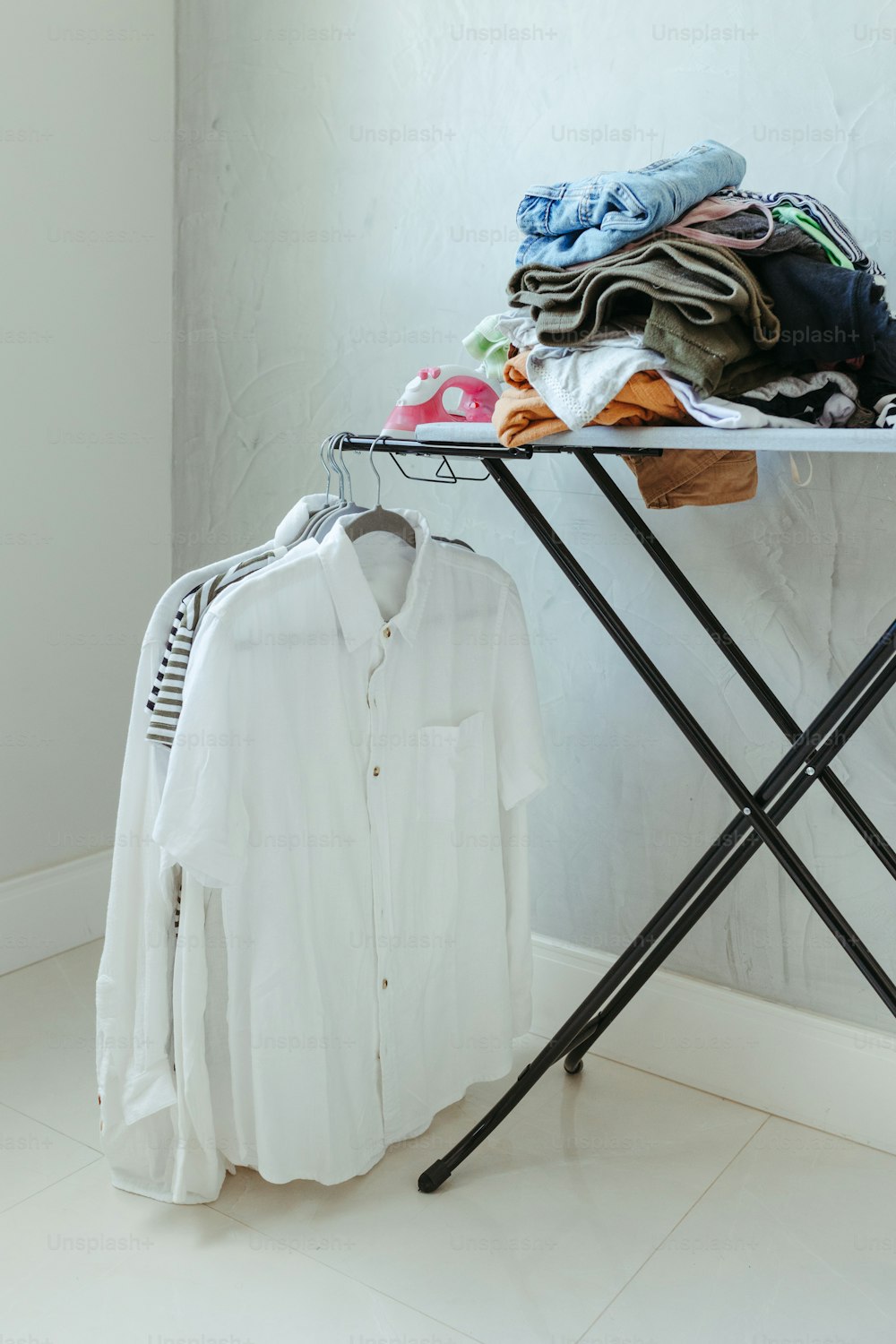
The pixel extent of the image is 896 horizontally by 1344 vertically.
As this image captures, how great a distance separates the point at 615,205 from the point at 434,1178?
1326 millimetres

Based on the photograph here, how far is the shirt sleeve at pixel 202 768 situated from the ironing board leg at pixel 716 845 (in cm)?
44

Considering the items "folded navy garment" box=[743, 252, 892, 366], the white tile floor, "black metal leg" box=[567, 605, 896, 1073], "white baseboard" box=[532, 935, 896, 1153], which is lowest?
the white tile floor

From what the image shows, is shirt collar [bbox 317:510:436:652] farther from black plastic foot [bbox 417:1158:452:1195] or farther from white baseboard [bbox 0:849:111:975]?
white baseboard [bbox 0:849:111:975]

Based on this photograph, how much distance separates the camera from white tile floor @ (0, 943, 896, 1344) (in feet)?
4.61

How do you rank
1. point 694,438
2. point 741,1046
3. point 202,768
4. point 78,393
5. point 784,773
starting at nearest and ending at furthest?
point 694,438
point 202,768
point 784,773
point 741,1046
point 78,393

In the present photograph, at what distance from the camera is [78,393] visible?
7.54 feet

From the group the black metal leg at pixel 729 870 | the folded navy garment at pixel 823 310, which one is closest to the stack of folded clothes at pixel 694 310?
the folded navy garment at pixel 823 310

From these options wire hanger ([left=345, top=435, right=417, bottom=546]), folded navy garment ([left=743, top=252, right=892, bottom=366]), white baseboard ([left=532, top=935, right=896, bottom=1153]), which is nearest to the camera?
folded navy garment ([left=743, top=252, right=892, bottom=366])

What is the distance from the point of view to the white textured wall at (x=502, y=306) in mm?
1658

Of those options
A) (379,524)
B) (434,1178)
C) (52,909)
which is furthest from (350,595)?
(52,909)

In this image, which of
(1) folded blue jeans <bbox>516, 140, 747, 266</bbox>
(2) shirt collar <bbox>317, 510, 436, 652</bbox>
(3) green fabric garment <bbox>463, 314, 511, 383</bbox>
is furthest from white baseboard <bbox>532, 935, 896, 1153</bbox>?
(1) folded blue jeans <bbox>516, 140, 747, 266</bbox>

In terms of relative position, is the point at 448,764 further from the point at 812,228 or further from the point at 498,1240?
the point at 812,228

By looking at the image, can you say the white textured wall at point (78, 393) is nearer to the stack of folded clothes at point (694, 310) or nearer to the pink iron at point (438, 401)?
the pink iron at point (438, 401)

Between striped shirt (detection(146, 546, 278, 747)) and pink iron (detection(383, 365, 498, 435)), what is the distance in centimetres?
33
